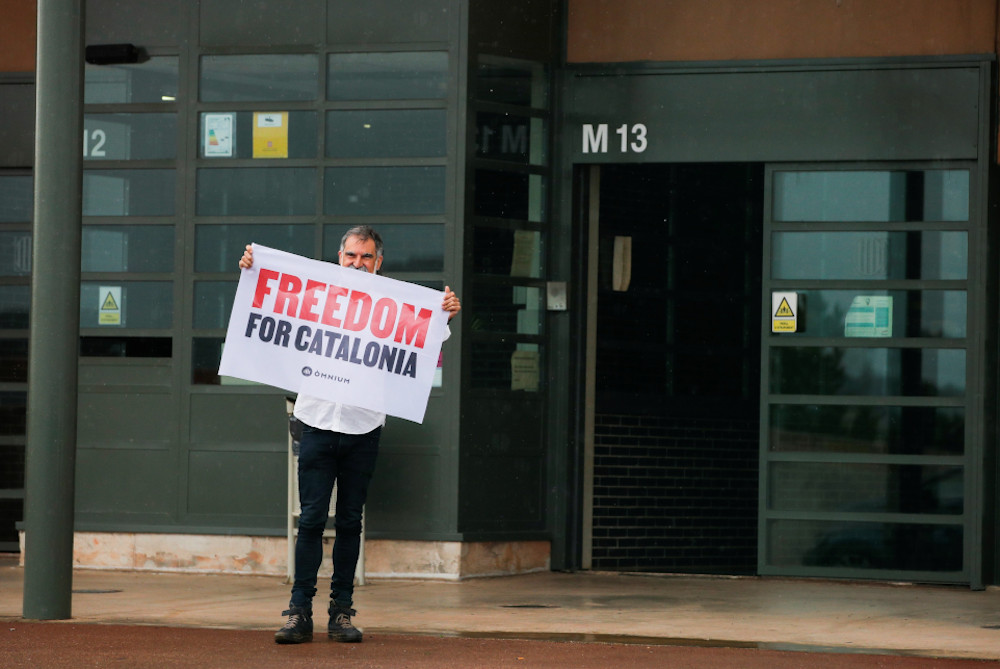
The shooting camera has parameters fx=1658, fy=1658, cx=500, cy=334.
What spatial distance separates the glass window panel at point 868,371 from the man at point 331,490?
14.2 feet

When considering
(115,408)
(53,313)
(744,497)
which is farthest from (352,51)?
(744,497)

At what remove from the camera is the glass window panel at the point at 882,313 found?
427 inches

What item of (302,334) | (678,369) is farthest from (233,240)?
(678,369)

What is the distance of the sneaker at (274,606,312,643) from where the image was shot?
7234mm

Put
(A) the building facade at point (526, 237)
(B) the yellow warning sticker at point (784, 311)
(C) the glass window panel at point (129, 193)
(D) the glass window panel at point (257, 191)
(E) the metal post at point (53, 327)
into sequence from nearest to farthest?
(E) the metal post at point (53, 327)
(A) the building facade at point (526, 237)
(D) the glass window panel at point (257, 191)
(B) the yellow warning sticker at point (784, 311)
(C) the glass window panel at point (129, 193)

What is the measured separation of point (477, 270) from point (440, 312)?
3078mm

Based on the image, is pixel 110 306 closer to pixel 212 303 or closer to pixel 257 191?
pixel 212 303

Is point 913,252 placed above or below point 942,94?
below

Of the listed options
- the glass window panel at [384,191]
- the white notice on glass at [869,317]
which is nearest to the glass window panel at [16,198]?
the glass window panel at [384,191]

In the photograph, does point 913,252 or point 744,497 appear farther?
point 744,497

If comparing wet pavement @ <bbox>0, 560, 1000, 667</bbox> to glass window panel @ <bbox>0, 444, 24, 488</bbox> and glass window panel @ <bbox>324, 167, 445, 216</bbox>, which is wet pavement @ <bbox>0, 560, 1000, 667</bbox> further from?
glass window panel @ <bbox>324, 167, 445, 216</bbox>

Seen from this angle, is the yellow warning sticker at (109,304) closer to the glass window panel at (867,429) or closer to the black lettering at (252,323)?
the black lettering at (252,323)

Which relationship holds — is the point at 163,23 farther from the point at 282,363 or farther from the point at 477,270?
the point at 282,363

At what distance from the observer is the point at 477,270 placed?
427 inches
